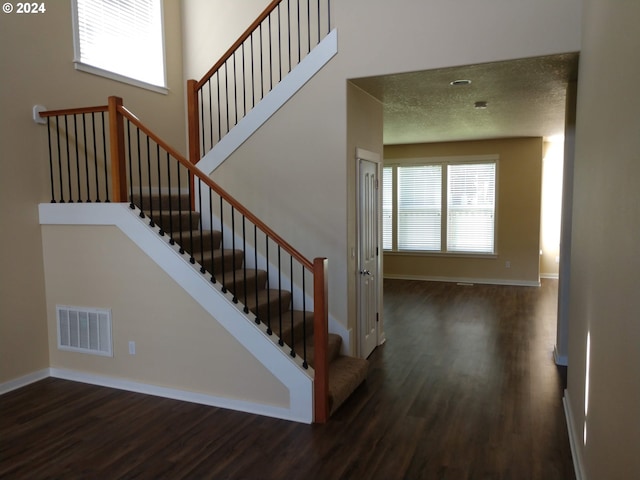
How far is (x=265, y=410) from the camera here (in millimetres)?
3553

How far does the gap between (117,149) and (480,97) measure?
3.70 m

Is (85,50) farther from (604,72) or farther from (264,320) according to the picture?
(604,72)

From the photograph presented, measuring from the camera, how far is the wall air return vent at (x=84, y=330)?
4.11 meters

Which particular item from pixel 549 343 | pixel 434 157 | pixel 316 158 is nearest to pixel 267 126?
pixel 316 158

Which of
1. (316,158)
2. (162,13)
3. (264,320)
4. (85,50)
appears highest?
(162,13)

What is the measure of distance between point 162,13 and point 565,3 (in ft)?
15.0

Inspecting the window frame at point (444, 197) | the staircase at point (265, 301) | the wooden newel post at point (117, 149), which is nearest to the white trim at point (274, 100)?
the staircase at point (265, 301)

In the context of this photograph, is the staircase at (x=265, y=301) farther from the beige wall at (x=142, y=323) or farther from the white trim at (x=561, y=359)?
the white trim at (x=561, y=359)

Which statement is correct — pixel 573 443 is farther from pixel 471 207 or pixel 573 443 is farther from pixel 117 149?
pixel 471 207

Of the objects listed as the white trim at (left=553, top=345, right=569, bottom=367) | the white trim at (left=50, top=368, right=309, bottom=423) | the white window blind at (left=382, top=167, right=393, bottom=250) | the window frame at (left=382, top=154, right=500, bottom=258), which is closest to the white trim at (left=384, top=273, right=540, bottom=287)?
the window frame at (left=382, top=154, right=500, bottom=258)

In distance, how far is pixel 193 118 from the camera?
5.08 metres

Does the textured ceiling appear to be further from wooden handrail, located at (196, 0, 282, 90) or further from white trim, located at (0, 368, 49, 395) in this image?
white trim, located at (0, 368, 49, 395)

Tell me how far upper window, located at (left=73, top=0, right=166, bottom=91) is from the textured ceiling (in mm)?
2787

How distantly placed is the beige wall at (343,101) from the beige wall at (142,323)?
1.22m
